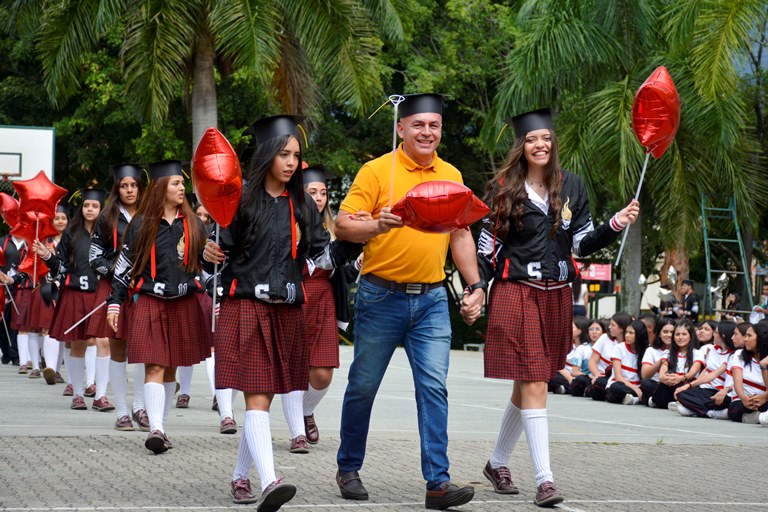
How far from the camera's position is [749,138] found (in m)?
26.5

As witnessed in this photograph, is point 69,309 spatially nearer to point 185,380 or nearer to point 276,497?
point 185,380

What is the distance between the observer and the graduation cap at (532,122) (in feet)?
23.9

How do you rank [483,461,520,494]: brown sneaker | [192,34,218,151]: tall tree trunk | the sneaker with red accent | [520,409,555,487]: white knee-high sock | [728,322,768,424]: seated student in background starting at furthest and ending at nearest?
[192,34,218,151]: tall tree trunk → the sneaker with red accent → [728,322,768,424]: seated student in background → [483,461,520,494]: brown sneaker → [520,409,555,487]: white knee-high sock

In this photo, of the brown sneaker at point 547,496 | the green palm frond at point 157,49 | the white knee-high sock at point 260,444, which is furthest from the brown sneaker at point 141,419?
the green palm frond at point 157,49

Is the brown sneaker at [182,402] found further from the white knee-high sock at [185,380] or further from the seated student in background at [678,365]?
the seated student in background at [678,365]

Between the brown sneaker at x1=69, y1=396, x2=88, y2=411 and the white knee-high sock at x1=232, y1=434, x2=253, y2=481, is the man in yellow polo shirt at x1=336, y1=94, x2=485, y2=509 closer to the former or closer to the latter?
the white knee-high sock at x1=232, y1=434, x2=253, y2=481

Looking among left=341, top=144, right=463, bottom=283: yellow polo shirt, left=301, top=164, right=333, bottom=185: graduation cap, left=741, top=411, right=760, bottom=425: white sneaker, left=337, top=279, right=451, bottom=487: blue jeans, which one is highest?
left=301, top=164, right=333, bottom=185: graduation cap

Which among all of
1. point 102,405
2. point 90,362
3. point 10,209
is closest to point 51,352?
point 10,209

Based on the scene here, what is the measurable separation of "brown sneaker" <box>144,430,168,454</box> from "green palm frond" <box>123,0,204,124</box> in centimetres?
1125

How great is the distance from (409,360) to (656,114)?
241 cm

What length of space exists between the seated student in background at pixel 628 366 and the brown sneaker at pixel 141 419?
23.9 ft

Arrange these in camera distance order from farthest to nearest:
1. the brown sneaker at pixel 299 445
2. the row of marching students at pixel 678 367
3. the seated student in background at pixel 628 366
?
the seated student in background at pixel 628 366, the row of marching students at pixel 678 367, the brown sneaker at pixel 299 445

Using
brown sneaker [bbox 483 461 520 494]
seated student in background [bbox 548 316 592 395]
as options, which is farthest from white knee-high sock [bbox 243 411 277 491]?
seated student in background [bbox 548 316 592 395]

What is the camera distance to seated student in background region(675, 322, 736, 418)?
547 inches
